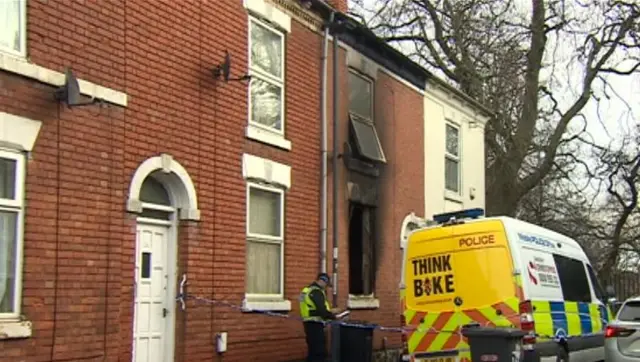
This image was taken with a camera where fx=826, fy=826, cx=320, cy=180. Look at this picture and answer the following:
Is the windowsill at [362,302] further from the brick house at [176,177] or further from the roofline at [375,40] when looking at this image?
the roofline at [375,40]

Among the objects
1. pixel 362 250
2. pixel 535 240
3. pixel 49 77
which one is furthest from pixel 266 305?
pixel 49 77

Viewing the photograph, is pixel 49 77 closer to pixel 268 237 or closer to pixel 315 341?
pixel 268 237

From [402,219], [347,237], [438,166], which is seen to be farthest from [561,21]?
[347,237]

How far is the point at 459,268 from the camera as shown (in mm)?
11375

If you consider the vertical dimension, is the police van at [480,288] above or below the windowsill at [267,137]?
below

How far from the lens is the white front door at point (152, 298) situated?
1000 centimetres

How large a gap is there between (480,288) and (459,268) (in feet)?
1.40

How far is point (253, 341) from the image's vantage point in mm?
11891

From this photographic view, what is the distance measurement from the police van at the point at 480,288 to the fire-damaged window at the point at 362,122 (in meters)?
3.16

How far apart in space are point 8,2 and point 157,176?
293cm

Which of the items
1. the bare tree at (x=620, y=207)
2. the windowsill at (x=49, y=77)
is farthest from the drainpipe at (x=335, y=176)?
the bare tree at (x=620, y=207)

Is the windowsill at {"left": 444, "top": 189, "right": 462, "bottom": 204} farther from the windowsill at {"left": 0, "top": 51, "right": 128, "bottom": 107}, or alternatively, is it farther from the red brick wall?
the windowsill at {"left": 0, "top": 51, "right": 128, "bottom": 107}

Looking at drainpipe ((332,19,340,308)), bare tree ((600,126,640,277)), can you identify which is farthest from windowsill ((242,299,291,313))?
bare tree ((600,126,640,277))

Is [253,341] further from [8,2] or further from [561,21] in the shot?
[561,21]
